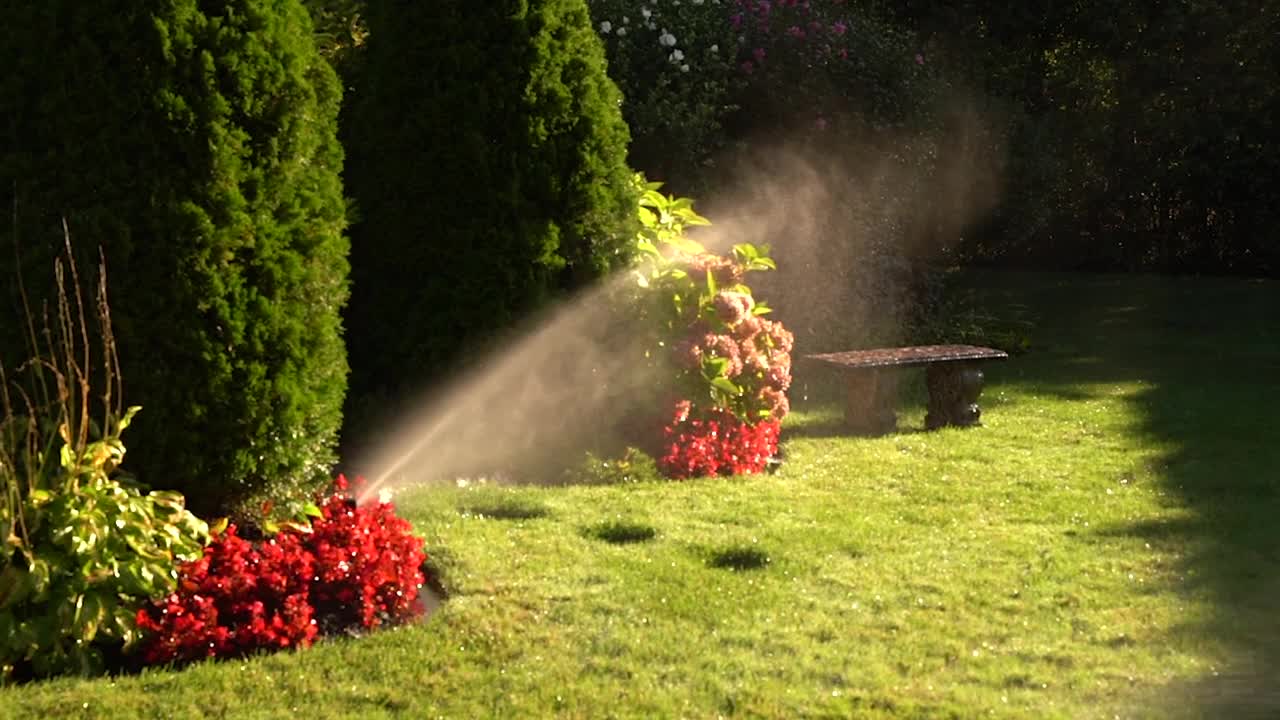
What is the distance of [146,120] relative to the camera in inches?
236

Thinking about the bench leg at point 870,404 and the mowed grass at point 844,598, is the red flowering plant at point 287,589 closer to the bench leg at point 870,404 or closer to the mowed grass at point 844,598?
the mowed grass at point 844,598

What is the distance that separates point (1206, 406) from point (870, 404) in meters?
2.96

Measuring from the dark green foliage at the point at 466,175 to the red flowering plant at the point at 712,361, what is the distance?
0.58 m

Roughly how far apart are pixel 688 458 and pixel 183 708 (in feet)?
13.9

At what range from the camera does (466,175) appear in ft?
28.6

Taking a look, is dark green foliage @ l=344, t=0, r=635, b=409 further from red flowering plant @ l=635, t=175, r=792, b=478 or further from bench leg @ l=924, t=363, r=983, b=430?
bench leg @ l=924, t=363, r=983, b=430

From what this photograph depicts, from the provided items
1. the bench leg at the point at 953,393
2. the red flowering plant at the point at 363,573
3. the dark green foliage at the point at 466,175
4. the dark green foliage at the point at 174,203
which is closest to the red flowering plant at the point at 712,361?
the dark green foliage at the point at 466,175

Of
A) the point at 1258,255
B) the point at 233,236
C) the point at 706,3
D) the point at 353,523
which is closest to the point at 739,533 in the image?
the point at 353,523

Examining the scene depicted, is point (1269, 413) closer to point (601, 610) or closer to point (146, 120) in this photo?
point (601, 610)

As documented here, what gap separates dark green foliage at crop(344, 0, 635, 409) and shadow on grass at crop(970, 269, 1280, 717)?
3462 millimetres

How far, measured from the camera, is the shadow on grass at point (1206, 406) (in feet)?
19.9

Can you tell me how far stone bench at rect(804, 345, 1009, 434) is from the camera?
11000mm

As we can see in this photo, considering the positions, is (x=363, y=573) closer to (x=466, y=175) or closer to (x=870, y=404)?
(x=466, y=175)

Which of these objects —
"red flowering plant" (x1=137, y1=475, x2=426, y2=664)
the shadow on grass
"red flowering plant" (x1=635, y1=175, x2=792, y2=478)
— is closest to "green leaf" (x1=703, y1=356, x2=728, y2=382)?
"red flowering plant" (x1=635, y1=175, x2=792, y2=478)
